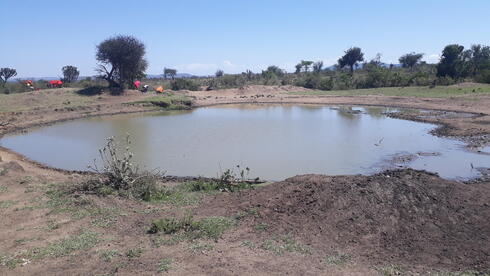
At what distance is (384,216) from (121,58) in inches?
1185

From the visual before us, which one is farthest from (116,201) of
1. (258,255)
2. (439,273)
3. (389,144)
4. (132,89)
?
(132,89)

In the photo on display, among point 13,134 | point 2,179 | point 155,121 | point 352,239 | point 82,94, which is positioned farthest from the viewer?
point 82,94

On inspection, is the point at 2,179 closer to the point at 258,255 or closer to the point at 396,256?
the point at 258,255

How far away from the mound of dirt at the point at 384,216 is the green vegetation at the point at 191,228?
58 cm

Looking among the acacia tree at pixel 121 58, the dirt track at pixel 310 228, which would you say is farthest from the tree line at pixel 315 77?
the dirt track at pixel 310 228

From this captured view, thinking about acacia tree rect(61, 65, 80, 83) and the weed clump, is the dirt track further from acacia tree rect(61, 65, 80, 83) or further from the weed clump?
acacia tree rect(61, 65, 80, 83)

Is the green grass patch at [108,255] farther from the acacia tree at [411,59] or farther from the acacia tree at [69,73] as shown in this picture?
the acacia tree at [411,59]

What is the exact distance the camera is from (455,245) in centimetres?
548

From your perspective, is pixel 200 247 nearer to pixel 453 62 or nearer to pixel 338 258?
pixel 338 258

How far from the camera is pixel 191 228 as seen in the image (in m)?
6.14

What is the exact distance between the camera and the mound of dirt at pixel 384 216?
5336 mm

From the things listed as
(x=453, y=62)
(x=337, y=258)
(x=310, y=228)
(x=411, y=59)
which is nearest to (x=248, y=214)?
(x=310, y=228)

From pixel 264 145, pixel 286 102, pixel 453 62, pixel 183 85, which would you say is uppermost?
pixel 453 62

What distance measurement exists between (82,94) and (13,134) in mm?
12042
